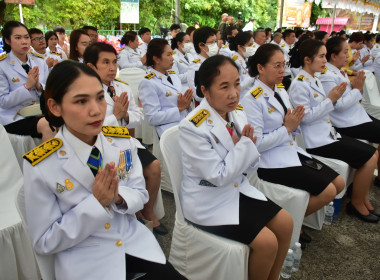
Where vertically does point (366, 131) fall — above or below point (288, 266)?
above

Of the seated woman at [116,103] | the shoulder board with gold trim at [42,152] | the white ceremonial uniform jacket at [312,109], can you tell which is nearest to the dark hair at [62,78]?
the shoulder board with gold trim at [42,152]

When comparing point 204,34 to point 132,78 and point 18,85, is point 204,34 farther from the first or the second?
point 18,85

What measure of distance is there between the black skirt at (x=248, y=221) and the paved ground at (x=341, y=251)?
0.60 m

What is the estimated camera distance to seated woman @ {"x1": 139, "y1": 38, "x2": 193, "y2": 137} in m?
2.84

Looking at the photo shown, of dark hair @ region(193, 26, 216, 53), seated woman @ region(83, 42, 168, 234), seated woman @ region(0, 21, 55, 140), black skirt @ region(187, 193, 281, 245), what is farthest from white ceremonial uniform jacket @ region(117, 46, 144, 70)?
black skirt @ region(187, 193, 281, 245)

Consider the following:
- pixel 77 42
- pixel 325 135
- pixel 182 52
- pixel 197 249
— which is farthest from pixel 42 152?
pixel 182 52

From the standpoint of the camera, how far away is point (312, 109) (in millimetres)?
2602

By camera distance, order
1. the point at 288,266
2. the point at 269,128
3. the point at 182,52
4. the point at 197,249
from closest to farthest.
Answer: the point at 197,249, the point at 288,266, the point at 269,128, the point at 182,52

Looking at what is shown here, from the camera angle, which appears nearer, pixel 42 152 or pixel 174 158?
pixel 42 152

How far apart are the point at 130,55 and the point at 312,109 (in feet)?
12.6

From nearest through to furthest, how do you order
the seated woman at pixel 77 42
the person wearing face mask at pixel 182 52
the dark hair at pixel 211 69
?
the dark hair at pixel 211 69, the seated woman at pixel 77 42, the person wearing face mask at pixel 182 52

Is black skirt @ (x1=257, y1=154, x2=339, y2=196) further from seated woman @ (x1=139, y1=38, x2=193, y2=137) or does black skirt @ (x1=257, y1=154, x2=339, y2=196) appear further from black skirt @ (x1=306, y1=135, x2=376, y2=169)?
seated woman @ (x1=139, y1=38, x2=193, y2=137)

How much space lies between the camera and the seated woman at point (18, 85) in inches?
100.0

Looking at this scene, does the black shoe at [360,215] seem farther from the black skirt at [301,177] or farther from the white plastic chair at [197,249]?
the white plastic chair at [197,249]
